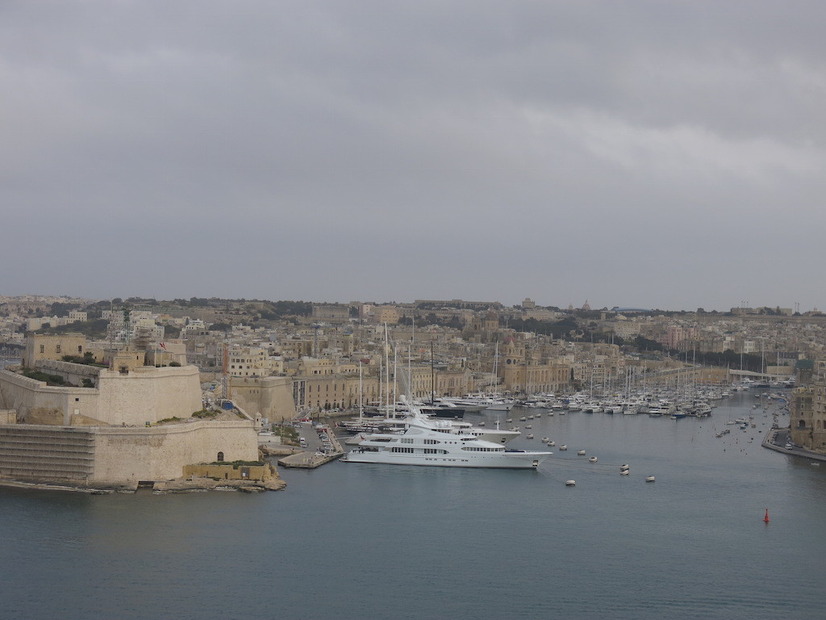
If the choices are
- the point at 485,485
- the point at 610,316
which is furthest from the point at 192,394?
the point at 610,316

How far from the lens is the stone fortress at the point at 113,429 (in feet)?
58.9

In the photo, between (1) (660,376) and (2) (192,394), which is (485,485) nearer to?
(2) (192,394)

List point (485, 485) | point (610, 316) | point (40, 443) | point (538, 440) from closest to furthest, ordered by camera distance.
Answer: point (40, 443), point (485, 485), point (538, 440), point (610, 316)

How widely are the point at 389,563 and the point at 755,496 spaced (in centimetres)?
762

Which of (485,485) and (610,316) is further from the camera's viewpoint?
(610,316)

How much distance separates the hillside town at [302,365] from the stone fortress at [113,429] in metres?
0.03

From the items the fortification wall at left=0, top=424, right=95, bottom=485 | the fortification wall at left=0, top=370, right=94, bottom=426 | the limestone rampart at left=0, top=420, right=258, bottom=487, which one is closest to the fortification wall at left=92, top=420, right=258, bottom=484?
the limestone rampart at left=0, top=420, right=258, bottom=487

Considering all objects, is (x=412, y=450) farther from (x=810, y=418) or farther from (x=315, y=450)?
(x=810, y=418)

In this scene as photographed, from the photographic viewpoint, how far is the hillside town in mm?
18781

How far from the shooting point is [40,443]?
18.2 m

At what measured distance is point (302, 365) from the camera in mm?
34438

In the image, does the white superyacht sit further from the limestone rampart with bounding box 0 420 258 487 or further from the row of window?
the limestone rampart with bounding box 0 420 258 487

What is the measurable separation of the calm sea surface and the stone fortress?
639 millimetres

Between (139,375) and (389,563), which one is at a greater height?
(139,375)
